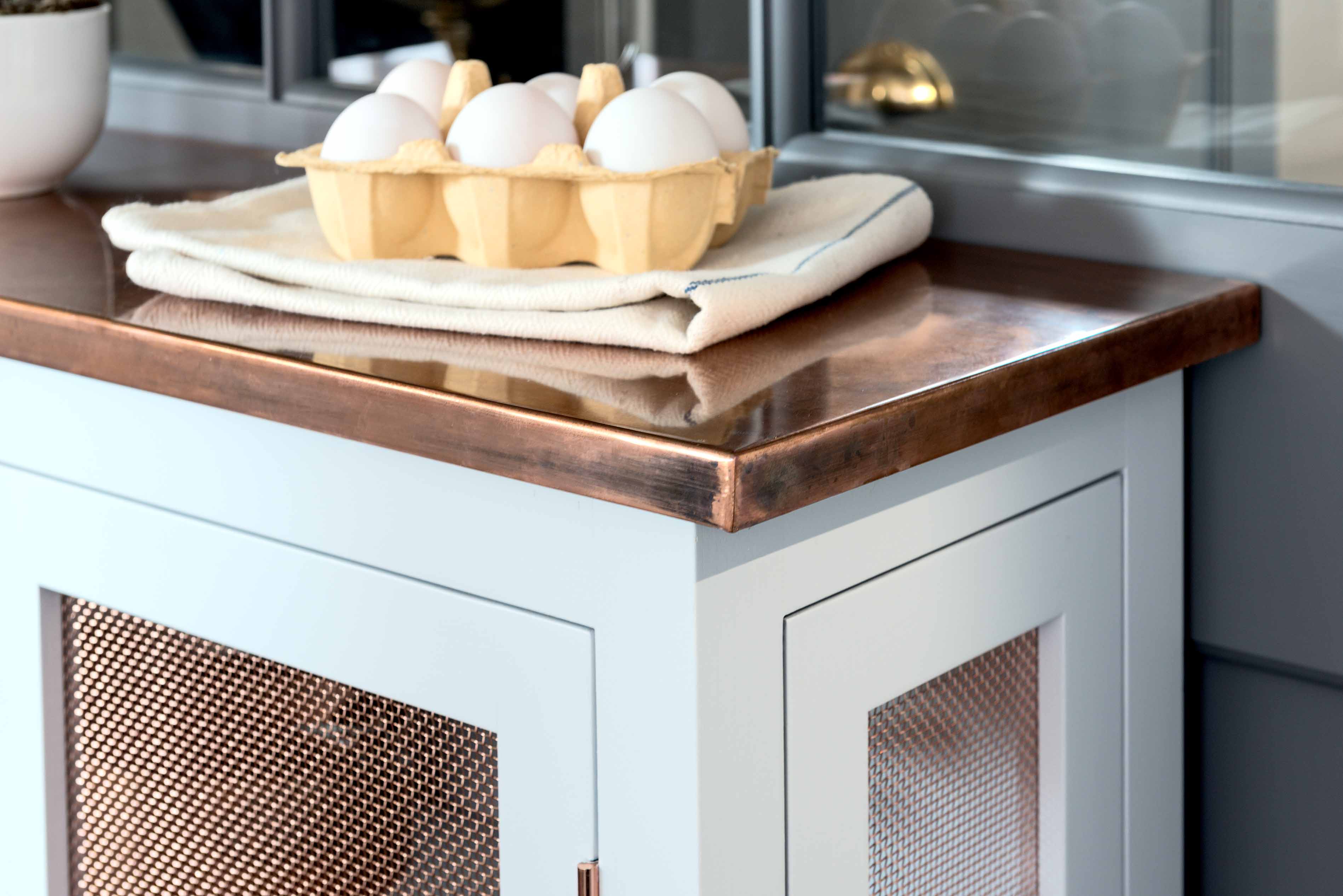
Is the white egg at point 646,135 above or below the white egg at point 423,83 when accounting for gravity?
below

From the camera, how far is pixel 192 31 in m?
1.41

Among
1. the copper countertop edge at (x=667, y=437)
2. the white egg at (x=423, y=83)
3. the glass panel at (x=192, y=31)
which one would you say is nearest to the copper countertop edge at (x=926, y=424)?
the copper countertop edge at (x=667, y=437)

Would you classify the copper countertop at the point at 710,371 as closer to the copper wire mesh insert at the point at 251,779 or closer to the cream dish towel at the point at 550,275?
the cream dish towel at the point at 550,275

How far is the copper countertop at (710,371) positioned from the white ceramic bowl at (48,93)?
229 millimetres

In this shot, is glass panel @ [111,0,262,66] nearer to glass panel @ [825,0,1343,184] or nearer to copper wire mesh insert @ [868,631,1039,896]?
glass panel @ [825,0,1343,184]

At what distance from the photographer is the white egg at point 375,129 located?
0.80 meters

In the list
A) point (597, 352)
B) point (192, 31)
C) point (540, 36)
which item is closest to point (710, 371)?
point (597, 352)

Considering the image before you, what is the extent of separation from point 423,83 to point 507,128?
0.38ft

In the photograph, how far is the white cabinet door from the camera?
25.6 inches

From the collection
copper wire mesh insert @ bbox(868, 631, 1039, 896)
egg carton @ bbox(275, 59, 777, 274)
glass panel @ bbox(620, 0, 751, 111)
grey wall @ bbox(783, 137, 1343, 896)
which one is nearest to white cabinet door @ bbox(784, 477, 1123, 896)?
copper wire mesh insert @ bbox(868, 631, 1039, 896)

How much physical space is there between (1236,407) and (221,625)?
22.8 inches

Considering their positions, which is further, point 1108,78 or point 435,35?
point 435,35

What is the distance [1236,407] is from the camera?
85cm

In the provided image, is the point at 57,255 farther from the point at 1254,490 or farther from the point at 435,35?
the point at 1254,490
